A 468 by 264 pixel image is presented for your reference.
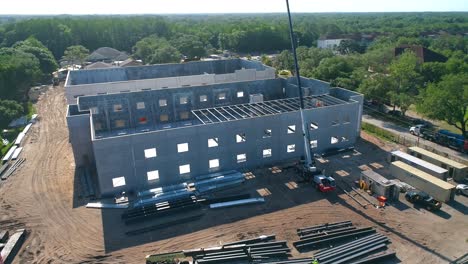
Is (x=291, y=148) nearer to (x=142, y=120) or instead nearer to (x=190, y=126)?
(x=190, y=126)

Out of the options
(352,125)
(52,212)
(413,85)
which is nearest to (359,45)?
(413,85)

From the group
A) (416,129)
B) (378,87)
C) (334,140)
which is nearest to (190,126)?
(334,140)

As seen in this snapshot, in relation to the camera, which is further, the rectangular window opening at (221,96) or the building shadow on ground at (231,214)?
the rectangular window opening at (221,96)

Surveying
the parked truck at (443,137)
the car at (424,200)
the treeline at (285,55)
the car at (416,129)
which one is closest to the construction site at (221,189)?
the car at (424,200)

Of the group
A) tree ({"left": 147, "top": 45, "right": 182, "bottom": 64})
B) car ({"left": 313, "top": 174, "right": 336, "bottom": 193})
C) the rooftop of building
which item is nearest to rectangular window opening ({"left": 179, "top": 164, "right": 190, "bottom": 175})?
car ({"left": 313, "top": 174, "right": 336, "bottom": 193})

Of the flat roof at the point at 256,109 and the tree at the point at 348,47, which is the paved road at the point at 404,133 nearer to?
the flat roof at the point at 256,109

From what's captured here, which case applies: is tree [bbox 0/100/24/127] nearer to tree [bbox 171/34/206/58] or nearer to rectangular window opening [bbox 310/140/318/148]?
rectangular window opening [bbox 310/140/318/148]
